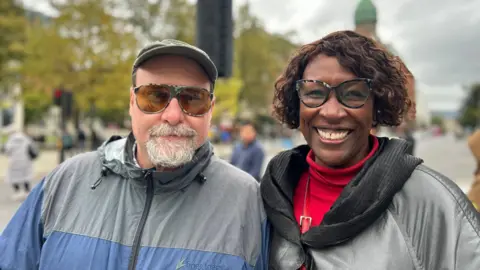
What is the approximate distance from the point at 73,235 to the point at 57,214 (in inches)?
6.0

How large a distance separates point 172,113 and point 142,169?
11.0 inches

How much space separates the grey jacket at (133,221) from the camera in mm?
2008

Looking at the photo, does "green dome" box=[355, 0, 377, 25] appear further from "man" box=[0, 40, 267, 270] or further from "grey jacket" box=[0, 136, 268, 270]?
"grey jacket" box=[0, 136, 268, 270]

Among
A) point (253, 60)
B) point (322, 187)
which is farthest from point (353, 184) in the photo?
point (253, 60)

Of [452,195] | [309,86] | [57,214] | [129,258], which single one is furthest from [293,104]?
[57,214]

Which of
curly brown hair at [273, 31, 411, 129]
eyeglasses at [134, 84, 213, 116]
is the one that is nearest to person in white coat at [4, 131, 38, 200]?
eyeglasses at [134, 84, 213, 116]

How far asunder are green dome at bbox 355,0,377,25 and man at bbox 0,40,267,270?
2.27 m

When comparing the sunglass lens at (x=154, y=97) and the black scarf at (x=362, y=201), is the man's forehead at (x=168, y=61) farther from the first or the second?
the black scarf at (x=362, y=201)

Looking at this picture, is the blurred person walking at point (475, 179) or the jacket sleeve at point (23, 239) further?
the blurred person walking at point (475, 179)

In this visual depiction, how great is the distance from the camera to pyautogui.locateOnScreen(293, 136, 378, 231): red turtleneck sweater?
6.70ft

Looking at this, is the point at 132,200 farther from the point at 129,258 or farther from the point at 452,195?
the point at 452,195

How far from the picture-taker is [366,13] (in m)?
4.13

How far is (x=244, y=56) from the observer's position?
42750 millimetres

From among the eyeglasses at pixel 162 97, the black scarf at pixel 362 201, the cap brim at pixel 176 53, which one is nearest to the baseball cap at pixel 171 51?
the cap brim at pixel 176 53
